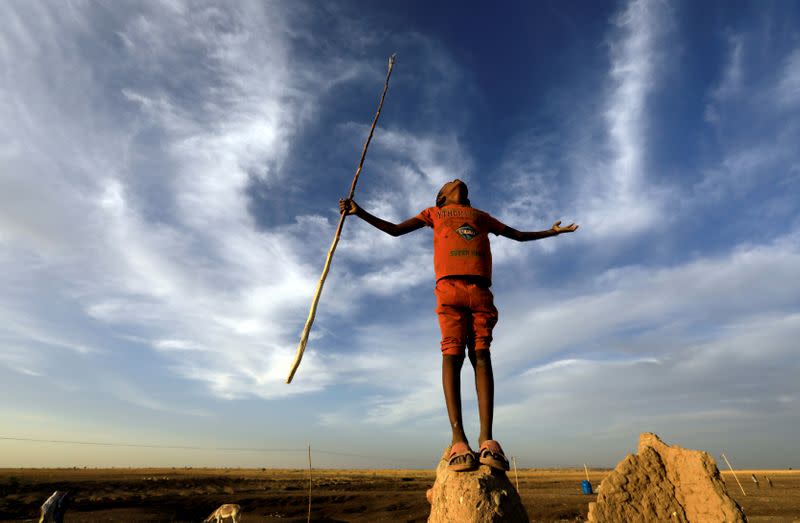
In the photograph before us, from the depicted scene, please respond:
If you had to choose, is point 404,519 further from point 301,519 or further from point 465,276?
point 465,276

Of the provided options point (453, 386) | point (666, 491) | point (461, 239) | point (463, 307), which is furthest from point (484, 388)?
point (666, 491)

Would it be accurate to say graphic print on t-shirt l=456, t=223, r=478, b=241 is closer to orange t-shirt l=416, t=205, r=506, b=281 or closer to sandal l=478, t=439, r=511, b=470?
orange t-shirt l=416, t=205, r=506, b=281

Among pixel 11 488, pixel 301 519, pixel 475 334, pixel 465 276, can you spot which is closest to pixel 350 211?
pixel 465 276

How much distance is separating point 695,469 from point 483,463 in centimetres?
Result: 260

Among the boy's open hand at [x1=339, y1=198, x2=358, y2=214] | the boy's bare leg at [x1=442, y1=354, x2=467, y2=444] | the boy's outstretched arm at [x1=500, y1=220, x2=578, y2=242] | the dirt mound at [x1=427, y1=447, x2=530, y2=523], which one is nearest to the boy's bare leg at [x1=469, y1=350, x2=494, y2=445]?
the boy's bare leg at [x1=442, y1=354, x2=467, y2=444]

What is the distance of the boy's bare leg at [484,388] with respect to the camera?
3.66 meters

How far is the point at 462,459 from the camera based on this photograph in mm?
3414

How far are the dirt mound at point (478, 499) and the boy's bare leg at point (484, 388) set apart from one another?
298mm

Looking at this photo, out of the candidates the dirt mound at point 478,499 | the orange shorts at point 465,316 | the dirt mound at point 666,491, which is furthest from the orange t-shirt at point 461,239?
the dirt mound at point 666,491

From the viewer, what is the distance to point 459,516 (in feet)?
10.7

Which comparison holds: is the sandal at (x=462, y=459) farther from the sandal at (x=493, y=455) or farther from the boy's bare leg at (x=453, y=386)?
the boy's bare leg at (x=453, y=386)

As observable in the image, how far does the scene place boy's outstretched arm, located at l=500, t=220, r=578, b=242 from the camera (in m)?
4.59

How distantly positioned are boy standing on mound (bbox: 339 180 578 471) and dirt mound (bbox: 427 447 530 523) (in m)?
0.09

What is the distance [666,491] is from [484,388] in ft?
8.56
